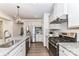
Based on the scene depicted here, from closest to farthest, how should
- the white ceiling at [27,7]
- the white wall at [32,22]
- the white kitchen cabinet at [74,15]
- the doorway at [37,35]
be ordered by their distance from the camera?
the white kitchen cabinet at [74,15] → the white ceiling at [27,7] → the doorway at [37,35] → the white wall at [32,22]

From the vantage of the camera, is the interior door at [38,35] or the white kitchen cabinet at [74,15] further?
the interior door at [38,35]

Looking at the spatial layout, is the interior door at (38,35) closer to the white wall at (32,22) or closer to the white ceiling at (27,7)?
the white wall at (32,22)

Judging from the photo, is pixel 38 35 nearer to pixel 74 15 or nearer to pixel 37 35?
pixel 37 35

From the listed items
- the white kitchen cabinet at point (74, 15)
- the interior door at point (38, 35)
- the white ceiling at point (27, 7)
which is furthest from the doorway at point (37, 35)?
the white kitchen cabinet at point (74, 15)

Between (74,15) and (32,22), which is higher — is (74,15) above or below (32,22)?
below

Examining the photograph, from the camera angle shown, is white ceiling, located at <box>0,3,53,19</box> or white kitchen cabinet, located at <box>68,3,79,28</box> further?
white ceiling, located at <box>0,3,53,19</box>

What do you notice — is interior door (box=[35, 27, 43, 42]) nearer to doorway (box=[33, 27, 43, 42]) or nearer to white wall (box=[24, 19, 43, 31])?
doorway (box=[33, 27, 43, 42])

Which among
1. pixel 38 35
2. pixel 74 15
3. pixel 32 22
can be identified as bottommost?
pixel 38 35

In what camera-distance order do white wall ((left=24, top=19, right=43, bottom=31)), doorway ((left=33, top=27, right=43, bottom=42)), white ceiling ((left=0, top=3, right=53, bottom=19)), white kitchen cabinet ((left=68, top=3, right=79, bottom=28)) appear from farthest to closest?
white wall ((left=24, top=19, right=43, bottom=31))
doorway ((left=33, top=27, right=43, bottom=42))
white ceiling ((left=0, top=3, right=53, bottom=19))
white kitchen cabinet ((left=68, top=3, right=79, bottom=28))

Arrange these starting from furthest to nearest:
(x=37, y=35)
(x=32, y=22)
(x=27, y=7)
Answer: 1. (x=32, y=22)
2. (x=37, y=35)
3. (x=27, y=7)

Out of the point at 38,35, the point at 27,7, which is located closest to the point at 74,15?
the point at 27,7

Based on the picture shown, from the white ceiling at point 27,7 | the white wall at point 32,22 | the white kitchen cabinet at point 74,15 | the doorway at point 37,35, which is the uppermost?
the white ceiling at point 27,7

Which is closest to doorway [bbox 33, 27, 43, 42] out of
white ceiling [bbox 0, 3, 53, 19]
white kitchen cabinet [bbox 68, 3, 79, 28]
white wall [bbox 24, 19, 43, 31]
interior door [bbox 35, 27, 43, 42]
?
interior door [bbox 35, 27, 43, 42]

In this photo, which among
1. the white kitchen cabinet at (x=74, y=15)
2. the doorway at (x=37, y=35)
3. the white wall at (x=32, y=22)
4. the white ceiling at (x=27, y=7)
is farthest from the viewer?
the white wall at (x=32, y=22)
